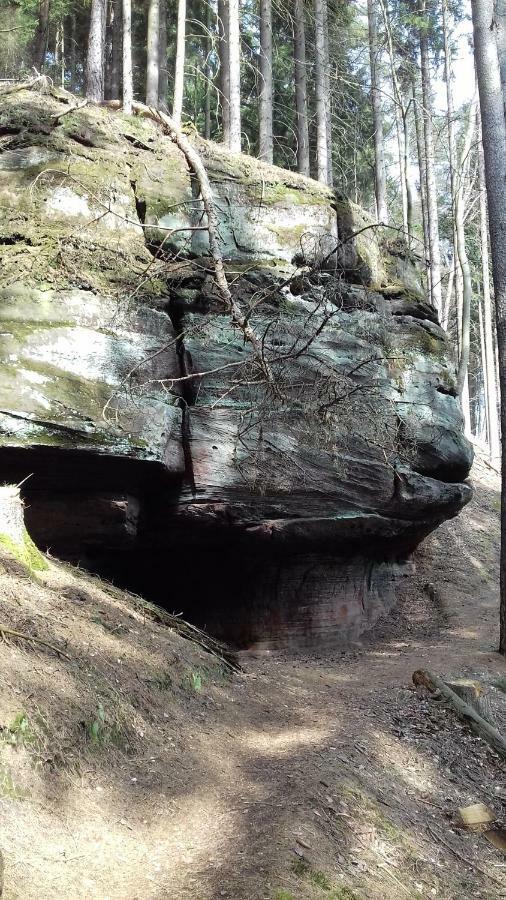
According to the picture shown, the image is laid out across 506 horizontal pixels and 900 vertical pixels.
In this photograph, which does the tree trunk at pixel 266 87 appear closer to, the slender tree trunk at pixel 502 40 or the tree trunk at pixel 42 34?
the slender tree trunk at pixel 502 40

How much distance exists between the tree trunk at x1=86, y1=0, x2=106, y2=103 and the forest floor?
40.2 feet

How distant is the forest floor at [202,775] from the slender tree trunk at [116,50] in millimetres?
20279

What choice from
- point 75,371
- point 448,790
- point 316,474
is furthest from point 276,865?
point 316,474

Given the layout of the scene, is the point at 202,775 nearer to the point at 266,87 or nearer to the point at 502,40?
the point at 502,40

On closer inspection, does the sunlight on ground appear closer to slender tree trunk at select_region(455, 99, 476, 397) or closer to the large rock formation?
the large rock formation

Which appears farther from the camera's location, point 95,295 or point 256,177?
point 256,177

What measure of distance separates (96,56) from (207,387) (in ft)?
35.1

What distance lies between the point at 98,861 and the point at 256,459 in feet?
20.7

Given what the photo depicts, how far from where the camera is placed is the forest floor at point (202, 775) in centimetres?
347

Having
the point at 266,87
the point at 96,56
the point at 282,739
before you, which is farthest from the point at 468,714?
the point at 96,56

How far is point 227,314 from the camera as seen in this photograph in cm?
923

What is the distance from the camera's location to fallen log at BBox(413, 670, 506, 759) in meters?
6.25

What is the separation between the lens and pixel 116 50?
21984 mm

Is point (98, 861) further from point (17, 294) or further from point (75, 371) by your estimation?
point (17, 294)
